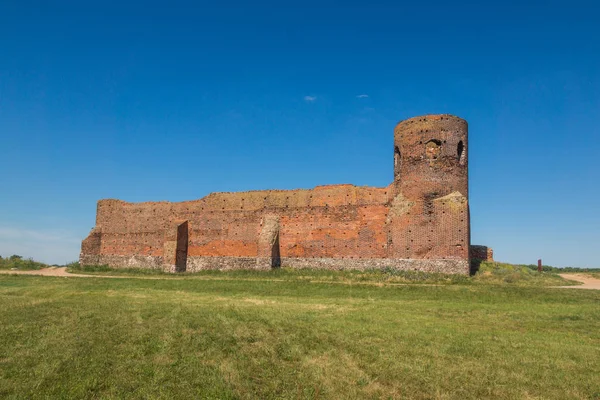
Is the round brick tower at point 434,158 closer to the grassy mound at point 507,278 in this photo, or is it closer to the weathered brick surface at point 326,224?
the weathered brick surface at point 326,224

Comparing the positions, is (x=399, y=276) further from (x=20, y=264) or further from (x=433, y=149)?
(x=20, y=264)

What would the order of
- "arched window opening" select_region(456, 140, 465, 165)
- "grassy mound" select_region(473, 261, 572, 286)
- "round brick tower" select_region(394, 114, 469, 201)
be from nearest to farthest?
"grassy mound" select_region(473, 261, 572, 286) < "round brick tower" select_region(394, 114, 469, 201) < "arched window opening" select_region(456, 140, 465, 165)

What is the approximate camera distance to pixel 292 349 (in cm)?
782

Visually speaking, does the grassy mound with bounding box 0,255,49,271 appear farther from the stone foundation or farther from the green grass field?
the green grass field

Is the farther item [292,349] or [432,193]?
[432,193]

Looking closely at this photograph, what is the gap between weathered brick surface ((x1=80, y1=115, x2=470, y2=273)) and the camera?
24.5 metres

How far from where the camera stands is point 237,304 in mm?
13586

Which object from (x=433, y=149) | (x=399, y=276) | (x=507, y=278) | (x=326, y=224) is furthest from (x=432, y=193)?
(x=326, y=224)

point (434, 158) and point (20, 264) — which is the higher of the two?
point (434, 158)

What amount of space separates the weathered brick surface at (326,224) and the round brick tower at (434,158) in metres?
0.05

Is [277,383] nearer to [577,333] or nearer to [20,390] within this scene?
[20,390]

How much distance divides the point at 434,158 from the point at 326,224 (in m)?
7.55

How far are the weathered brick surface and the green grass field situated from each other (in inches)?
397

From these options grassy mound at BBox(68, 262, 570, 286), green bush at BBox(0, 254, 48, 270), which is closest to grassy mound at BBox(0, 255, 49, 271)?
green bush at BBox(0, 254, 48, 270)
